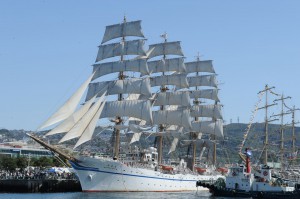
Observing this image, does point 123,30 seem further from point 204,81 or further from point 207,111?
point 207,111

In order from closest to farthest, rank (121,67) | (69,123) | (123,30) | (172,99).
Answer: (69,123) < (121,67) < (123,30) < (172,99)

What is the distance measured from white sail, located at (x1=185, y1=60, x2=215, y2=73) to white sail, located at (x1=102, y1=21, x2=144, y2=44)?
88.8ft

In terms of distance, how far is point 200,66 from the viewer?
115250mm

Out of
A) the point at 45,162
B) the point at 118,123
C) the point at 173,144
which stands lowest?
the point at 45,162

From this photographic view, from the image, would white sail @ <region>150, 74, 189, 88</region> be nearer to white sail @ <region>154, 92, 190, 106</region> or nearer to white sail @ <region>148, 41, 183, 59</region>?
white sail @ <region>154, 92, 190, 106</region>

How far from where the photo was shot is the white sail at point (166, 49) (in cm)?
10288

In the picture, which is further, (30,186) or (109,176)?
(30,186)

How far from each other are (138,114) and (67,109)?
14541mm

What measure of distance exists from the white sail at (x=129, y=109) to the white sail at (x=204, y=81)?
29195mm

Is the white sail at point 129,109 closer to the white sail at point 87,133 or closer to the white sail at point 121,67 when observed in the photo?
the white sail at point 121,67

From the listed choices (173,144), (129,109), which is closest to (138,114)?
(129,109)

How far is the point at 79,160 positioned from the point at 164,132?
24.4 meters

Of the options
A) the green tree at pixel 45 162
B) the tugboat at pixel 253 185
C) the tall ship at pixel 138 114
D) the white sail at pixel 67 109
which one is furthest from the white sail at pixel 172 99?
the green tree at pixel 45 162

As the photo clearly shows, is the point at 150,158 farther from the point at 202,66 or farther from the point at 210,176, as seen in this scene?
the point at 202,66
